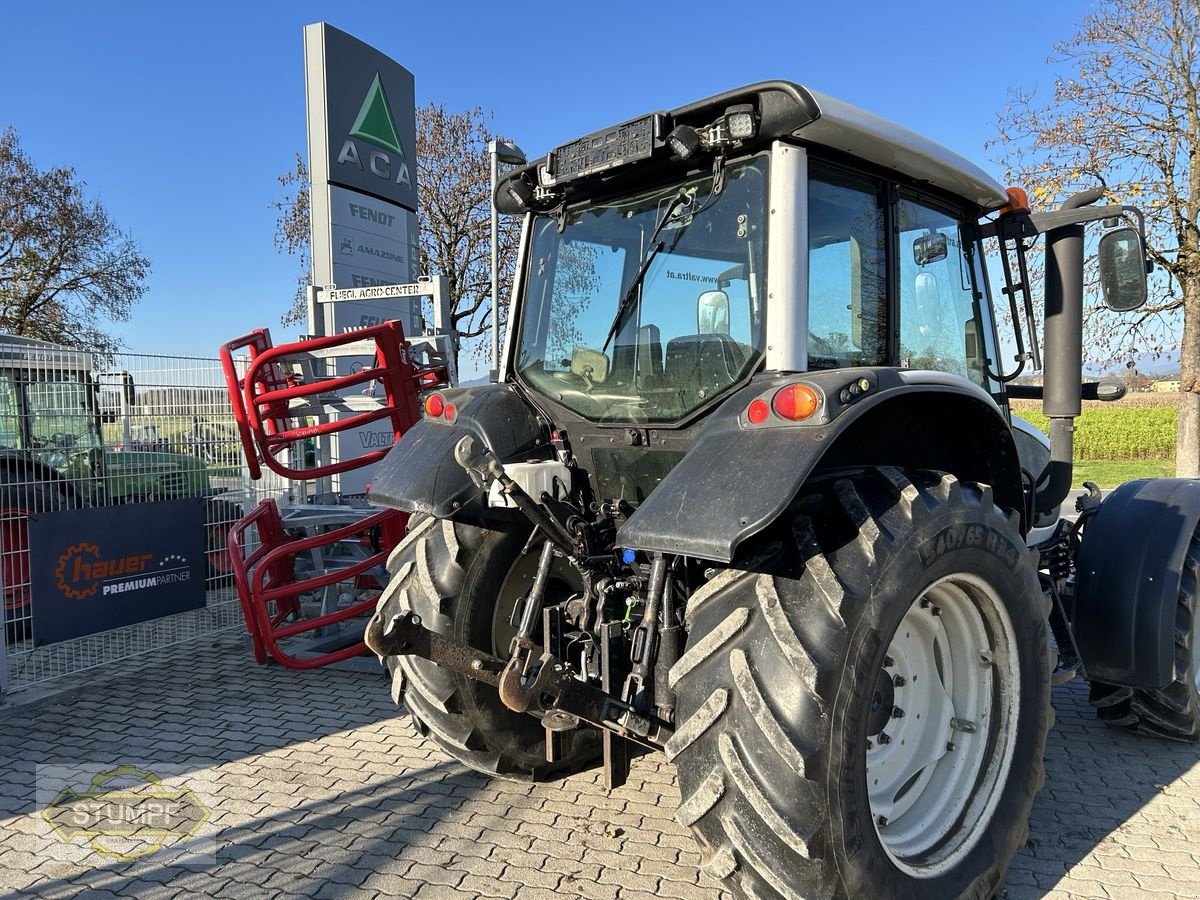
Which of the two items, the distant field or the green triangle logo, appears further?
the distant field

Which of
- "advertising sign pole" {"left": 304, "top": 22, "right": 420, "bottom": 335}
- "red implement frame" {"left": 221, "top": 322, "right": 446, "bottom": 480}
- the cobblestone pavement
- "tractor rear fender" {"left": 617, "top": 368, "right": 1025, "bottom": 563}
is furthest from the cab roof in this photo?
"advertising sign pole" {"left": 304, "top": 22, "right": 420, "bottom": 335}

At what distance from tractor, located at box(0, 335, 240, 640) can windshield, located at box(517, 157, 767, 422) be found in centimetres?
342

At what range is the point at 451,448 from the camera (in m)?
3.03

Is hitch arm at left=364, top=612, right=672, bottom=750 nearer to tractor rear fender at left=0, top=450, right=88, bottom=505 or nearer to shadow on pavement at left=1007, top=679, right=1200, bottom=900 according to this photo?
shadow on pavement at left=1007, top=679, right=1200, bottom=900

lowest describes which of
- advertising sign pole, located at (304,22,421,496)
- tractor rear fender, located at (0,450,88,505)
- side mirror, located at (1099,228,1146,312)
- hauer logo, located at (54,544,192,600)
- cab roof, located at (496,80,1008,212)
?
hauer logo, located at (54,544,192,600)

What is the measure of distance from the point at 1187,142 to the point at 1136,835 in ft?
39.2

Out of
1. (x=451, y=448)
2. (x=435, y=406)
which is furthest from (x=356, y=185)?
(x=451, y=448)

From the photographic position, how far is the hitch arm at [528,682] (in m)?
2.18

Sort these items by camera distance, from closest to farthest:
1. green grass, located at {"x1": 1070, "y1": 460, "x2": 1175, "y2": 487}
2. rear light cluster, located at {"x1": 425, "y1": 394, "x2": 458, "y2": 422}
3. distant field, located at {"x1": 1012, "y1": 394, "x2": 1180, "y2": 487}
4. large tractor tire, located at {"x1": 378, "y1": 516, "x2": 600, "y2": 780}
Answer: large tractor tire, located at {"x1": 378, "y1": 516, "x2": 600, "y2": 780} < rear light cluster, located at {"x1": 425, "y1": 394, "x2": 458, "y2": 422} < green grass, located at {"x1": 1070, "y1": 460, "x2": 1175, "y2": 487} < distant field, located at {"x1": 1012, "y1": 394, "x2": 1180, "y2": 487}

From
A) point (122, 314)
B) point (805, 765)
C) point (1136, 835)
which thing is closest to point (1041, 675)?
point (1136, 835)

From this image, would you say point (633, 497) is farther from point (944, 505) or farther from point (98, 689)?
point (98, 689)

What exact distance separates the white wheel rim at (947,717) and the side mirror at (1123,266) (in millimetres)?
1546

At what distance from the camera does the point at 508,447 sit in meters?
3.04

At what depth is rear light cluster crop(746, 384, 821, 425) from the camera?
2141 millimetres
